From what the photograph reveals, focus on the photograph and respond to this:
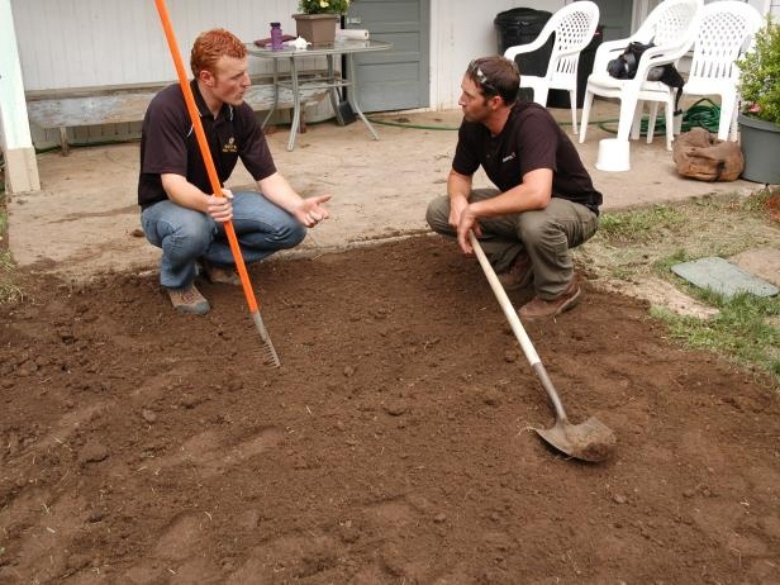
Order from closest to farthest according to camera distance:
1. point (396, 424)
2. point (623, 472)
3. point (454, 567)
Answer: point (454, 567) → point (623, 472) → point (396, 424)

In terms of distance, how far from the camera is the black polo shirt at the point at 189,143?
3664 millimetres

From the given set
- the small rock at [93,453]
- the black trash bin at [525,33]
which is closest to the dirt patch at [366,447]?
the small rock at [93,453]

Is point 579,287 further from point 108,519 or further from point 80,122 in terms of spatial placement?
point 80,122

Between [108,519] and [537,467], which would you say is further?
[537,467]

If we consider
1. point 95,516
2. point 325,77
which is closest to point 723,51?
point 325,77

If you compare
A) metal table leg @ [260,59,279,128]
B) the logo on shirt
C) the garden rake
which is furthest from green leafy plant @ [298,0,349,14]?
the garden rake

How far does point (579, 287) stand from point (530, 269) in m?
0.25

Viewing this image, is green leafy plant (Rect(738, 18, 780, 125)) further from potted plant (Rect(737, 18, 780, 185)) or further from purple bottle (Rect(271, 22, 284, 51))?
purple bottle (Rect(271, 22, 284, 51))

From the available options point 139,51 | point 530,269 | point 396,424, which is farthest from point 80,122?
point 396,424

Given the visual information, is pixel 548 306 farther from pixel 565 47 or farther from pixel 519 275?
pixel 565 47

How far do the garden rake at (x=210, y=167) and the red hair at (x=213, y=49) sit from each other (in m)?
0.10

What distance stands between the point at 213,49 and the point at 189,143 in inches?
17.9

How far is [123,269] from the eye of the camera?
14.6 feet

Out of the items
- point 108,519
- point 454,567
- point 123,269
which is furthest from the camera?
point 123,269
